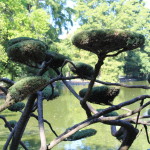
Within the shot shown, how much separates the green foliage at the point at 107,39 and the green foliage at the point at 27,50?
1.83 feet

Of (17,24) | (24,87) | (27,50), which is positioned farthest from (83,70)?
(17,24)

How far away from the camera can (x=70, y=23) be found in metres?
22.8

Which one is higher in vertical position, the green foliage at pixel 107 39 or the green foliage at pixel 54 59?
the green foliage at pixel 107 39

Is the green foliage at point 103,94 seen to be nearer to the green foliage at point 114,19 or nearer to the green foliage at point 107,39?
the green foliage at point 107,39

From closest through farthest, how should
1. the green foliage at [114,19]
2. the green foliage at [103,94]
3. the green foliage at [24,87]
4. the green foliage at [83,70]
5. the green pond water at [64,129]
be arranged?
the green foliage at [24,87] < the green foliage at [103,94] < the green foliage at [83,70] < the green pond water at [64,129] < the green foliage at [114,19]

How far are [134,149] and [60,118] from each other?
4.89 meters

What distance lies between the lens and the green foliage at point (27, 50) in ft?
9.99

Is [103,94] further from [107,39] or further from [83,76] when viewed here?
[107,39]

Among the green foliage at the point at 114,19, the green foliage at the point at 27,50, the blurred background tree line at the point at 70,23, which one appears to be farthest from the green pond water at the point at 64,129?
the green foliage at the point at 114,19

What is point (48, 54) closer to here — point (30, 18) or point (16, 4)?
point (16, 4)

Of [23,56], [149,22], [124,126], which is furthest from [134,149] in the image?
[149,22]

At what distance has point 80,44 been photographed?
2609mm

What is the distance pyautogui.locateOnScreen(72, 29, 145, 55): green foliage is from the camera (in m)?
2.54

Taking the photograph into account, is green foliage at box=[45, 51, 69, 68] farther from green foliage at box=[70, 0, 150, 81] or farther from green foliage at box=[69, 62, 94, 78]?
green foliage at box=[70, 0, 150, 81]
